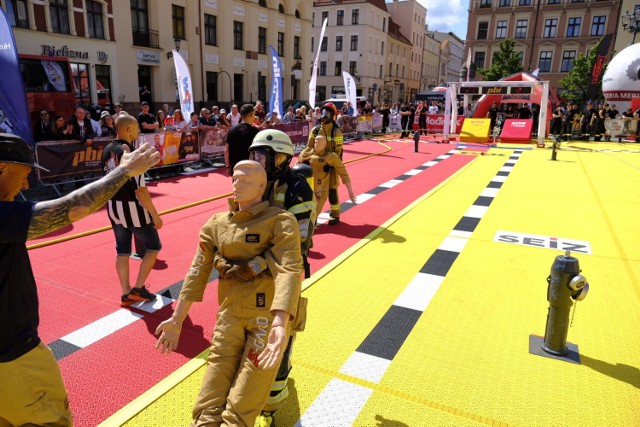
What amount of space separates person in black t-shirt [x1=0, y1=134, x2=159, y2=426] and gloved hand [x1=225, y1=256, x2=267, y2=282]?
2.40 feet

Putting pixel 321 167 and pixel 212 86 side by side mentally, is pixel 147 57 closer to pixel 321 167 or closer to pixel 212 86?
pixel 212 86

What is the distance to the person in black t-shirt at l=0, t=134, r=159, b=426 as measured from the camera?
76.8 inches

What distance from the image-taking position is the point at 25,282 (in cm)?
218

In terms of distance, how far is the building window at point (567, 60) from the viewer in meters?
55.2

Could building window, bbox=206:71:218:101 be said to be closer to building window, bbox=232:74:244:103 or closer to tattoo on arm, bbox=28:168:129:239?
building window, bbox=232:74:244:103

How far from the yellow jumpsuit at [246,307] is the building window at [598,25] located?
64473mm

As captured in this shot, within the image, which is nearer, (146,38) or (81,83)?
(81,83)

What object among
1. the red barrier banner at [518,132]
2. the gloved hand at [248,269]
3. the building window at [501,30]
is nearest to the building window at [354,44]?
the building window at [501,30]

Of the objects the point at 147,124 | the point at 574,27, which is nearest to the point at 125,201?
the point at 147,124

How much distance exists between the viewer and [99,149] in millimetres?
10180

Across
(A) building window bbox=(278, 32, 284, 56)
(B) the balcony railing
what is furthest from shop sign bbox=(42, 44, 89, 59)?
(A) building window bbox=(278, 32, 284, 56)

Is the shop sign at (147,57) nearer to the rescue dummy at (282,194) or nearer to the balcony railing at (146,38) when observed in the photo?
the balcony railing at (146,38)

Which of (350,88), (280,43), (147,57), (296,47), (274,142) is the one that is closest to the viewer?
(274,142)

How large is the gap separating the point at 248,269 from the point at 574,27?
213 feet
